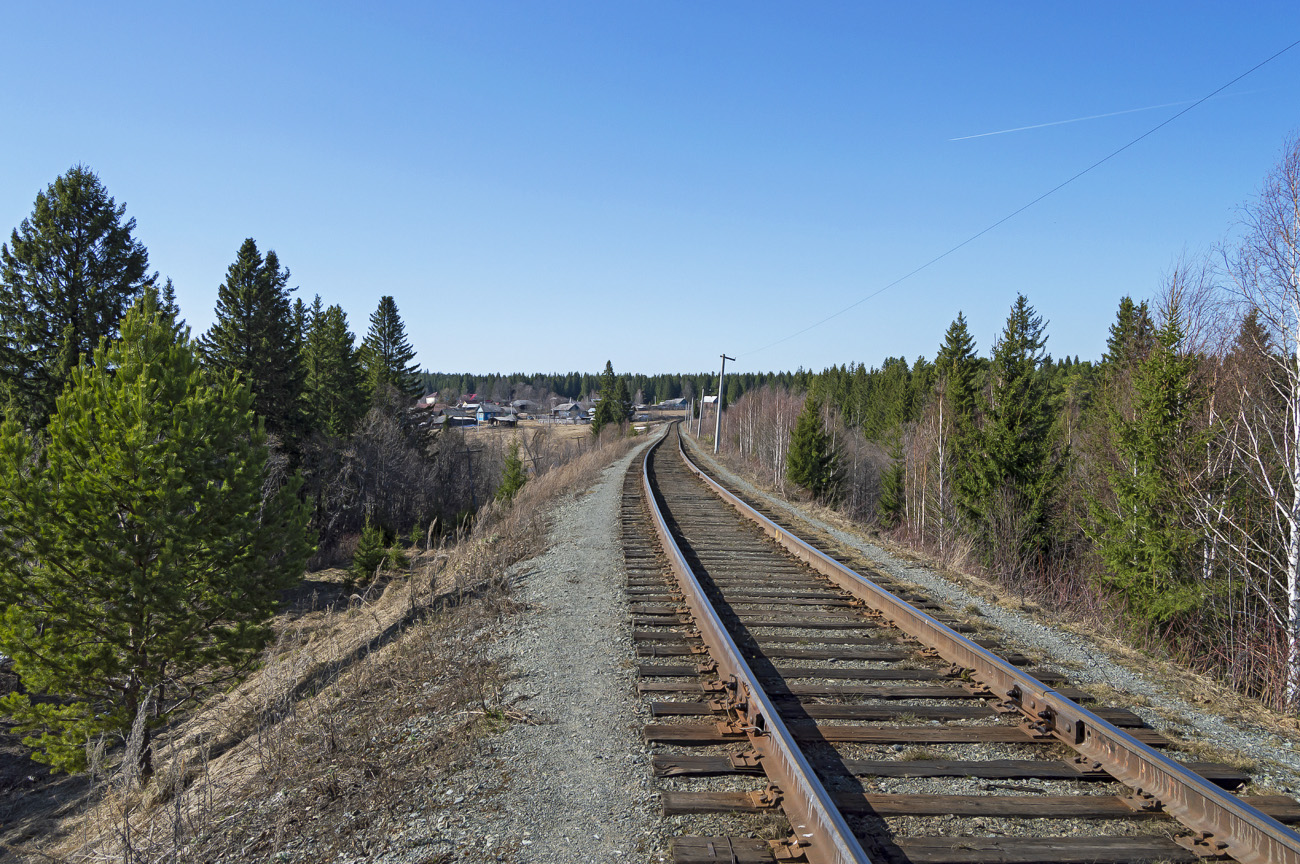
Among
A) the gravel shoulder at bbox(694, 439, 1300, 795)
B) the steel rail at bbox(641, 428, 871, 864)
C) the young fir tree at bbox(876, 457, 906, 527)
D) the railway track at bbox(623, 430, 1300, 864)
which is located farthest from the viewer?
the young fir tree at bbox(876, 457, 906, 527)

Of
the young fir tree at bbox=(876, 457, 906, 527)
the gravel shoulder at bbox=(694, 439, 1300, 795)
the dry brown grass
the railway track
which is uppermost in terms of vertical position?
the railway track

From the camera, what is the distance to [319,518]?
124 ft

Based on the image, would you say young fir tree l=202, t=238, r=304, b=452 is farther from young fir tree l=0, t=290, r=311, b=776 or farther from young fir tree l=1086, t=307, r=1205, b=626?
young fir tree l=1086, t=307, r=1205, b=626

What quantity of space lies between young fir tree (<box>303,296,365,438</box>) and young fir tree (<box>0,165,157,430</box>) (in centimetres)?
1310

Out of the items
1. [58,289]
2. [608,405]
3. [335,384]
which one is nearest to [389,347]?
[335,384]

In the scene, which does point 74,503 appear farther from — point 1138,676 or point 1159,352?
point 1159,352

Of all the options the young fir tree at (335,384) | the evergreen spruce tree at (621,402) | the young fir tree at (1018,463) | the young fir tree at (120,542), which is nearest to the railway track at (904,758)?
the young fir tree at (120,542)

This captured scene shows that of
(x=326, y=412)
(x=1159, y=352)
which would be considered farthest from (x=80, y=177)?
(x=1159, y=352)

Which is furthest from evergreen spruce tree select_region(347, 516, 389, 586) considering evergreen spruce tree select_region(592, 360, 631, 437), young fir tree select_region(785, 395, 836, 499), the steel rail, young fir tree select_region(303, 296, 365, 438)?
evergreen spruce tree select_region(592, 360, 631, 437)

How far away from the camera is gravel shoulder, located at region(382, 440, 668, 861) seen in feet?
11.0

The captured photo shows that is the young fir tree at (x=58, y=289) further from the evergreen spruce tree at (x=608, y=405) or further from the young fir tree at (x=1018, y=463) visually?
the evergreen spruce tree at (x=608, y=405)

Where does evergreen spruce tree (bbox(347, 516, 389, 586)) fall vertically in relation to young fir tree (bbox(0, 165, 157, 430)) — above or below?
below

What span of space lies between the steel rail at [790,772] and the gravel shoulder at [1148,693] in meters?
2.54

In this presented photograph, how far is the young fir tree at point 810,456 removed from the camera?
32.9 meters
